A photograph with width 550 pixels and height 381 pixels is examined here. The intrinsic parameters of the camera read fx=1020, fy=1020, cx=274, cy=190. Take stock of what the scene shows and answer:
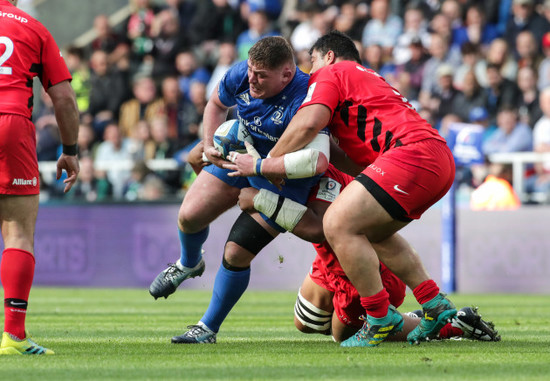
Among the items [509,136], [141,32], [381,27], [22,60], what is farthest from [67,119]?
[141,32]

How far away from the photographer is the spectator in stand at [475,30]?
15.5 metres

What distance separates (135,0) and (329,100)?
45.4 feet

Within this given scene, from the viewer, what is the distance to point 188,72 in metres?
17.3

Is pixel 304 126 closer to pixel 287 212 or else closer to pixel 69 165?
pixel 287 212

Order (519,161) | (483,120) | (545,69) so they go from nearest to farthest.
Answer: (519,161) < (483,120) < (545,69)

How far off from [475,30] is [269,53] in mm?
9874

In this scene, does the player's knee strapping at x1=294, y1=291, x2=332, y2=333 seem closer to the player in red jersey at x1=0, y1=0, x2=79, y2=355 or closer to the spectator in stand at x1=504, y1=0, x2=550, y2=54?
the player in red jersey at x1=0, y1=0, x2=79, y2=355

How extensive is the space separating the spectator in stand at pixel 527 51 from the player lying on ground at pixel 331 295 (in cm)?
826

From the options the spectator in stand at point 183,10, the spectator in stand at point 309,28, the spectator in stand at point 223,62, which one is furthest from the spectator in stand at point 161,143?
the spectator in stand at point 183,10

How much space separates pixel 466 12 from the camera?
1594 cm

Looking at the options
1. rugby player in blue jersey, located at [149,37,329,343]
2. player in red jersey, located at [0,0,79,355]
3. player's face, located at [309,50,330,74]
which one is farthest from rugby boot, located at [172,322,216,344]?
player's face, located at [309,50,330,74]

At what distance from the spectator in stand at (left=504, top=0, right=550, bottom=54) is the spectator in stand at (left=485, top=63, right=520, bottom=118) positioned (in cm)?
101

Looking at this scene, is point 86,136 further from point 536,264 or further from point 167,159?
point 536,264

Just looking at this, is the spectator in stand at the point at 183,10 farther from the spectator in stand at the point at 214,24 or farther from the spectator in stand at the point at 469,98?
the spectator in stand at the point at 469,98
